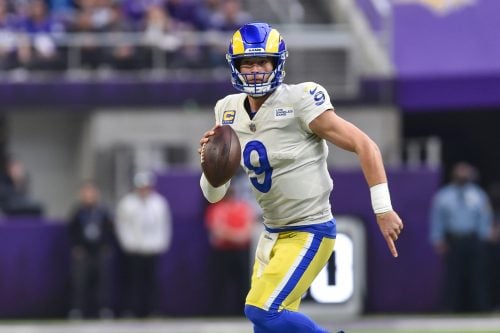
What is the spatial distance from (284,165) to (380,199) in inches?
21.1

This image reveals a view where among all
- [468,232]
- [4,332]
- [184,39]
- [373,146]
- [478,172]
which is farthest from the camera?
[478,172]

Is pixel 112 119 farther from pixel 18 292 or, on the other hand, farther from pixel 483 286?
pixel 483 286

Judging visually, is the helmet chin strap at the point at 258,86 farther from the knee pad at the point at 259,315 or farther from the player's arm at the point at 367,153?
the knee pad at the point at 259,315

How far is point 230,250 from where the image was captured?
14.1 m

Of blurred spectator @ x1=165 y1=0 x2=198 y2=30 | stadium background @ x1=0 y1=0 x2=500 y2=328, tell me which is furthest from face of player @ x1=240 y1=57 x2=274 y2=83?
blurred spectator @ x1=165 y1=0 x2=198 y2=30

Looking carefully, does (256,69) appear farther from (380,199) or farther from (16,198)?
(16,198)

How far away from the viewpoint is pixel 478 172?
19.1 m

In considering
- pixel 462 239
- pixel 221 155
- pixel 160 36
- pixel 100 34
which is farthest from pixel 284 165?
pixel 100 34

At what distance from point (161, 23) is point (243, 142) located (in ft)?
32.9

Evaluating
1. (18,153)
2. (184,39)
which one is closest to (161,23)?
(184,39)

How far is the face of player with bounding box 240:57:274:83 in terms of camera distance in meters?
6.53

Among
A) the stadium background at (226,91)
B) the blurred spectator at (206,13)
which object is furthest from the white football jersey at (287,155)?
the blurred spectator at (206,13)

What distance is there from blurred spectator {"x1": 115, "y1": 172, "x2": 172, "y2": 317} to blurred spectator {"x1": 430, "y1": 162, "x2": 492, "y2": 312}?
2823mm

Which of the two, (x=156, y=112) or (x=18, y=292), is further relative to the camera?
(x=156, y=112)
